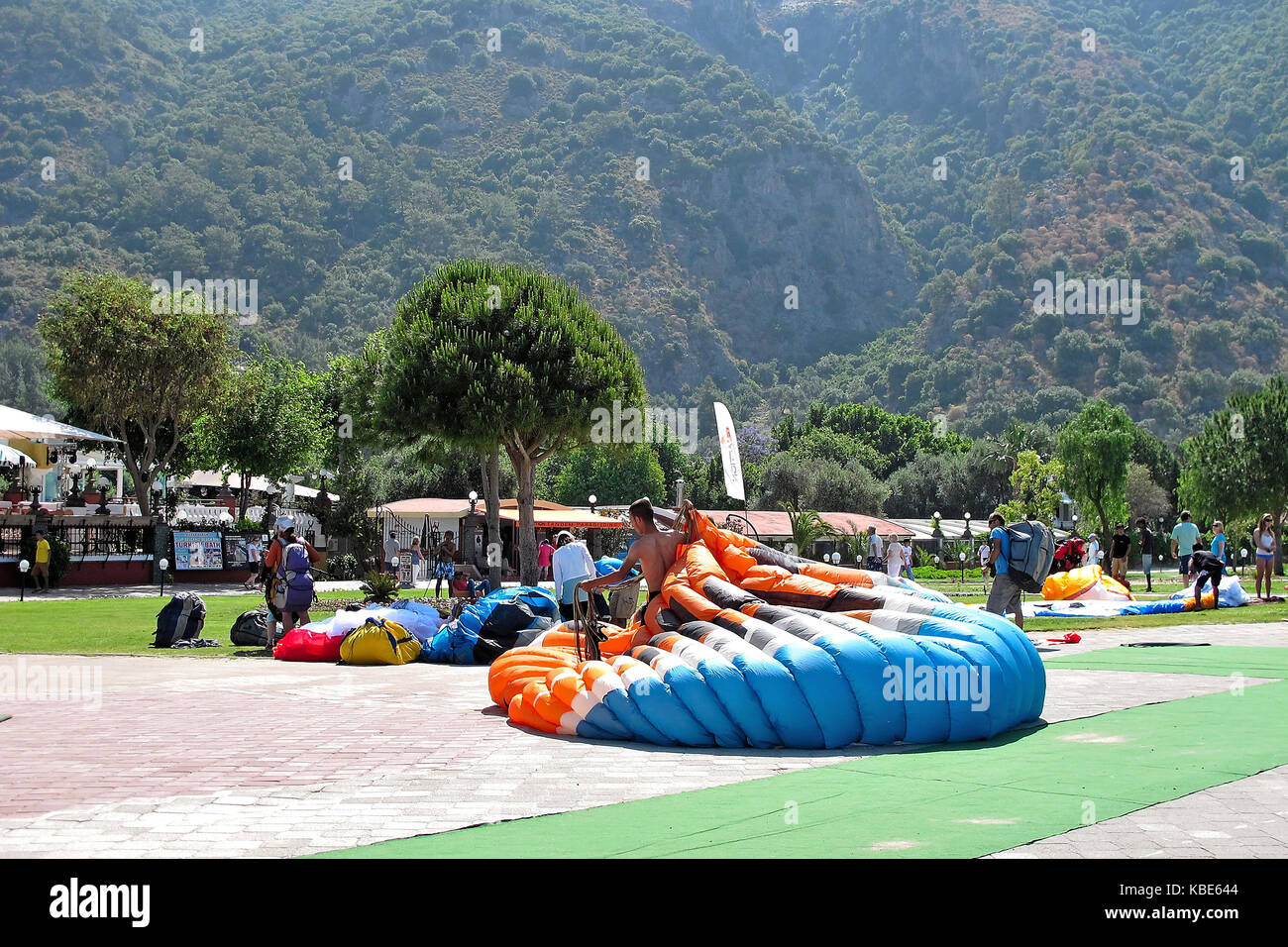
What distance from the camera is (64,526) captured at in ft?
109

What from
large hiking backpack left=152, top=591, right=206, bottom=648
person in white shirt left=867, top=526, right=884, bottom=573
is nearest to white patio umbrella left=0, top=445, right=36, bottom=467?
large hiking backpack left=152, top=591, right=206, bottom=648

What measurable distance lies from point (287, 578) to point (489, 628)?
3.46 m

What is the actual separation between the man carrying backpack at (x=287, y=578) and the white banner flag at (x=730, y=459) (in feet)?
24.6

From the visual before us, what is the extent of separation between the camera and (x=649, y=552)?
33.0 ft

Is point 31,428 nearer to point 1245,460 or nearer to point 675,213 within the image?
point 1245,460

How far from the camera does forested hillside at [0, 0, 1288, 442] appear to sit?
143 meters

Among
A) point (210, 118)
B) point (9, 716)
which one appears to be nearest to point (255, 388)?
point (9, 716)

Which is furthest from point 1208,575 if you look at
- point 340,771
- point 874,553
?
point 340,771

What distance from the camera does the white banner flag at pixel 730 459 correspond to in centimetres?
2094

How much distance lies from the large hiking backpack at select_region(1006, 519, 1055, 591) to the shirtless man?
19.1ft

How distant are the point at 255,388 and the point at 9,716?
32571mm

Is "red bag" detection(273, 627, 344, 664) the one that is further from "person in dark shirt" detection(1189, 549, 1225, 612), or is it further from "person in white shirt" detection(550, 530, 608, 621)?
"person in dark shirt" detection(1189, 549, 1225, 612)
